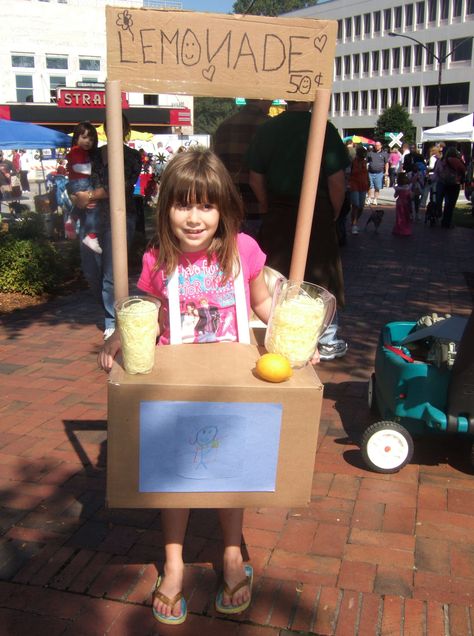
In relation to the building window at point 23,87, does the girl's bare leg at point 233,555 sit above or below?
below

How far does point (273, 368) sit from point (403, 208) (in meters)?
12.0

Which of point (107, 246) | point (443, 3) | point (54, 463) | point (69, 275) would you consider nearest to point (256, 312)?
point (54, 463)

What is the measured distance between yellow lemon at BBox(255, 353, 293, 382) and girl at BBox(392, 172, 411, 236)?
11.9 metres

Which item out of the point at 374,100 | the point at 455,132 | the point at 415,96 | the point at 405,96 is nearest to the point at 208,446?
the point at 455,132

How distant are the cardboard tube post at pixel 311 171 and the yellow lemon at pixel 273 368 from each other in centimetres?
42

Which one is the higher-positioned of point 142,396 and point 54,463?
point 142,396

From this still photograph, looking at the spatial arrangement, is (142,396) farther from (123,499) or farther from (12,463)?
(12,463)

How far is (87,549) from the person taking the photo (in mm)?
2846

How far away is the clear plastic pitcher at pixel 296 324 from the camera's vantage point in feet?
6.90

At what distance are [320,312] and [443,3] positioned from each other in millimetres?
69645

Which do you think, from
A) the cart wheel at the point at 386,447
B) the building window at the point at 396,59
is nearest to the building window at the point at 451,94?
the building window at the point at 396,59

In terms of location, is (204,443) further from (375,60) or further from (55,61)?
(375,60)

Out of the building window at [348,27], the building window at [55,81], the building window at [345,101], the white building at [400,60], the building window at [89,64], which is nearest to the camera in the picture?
the building window at [55,81]

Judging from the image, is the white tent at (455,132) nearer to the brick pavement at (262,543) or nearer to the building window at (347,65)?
the brick pavement at (262,543)
